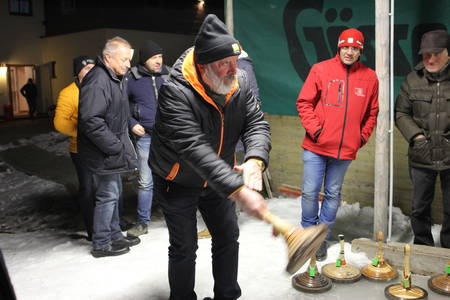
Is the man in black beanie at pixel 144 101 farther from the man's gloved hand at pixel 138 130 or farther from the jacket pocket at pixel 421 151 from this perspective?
the jacket pocket at pixel 421 151

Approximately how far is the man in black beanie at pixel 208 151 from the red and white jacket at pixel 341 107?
1362 millimetres

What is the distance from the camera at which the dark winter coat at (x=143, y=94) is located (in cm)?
511

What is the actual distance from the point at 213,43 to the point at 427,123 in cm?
243

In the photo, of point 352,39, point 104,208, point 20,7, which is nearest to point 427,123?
point 352,39

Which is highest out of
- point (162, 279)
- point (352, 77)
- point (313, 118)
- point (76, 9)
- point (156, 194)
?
point (76, 9)

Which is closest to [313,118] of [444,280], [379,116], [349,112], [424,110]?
[349,112]

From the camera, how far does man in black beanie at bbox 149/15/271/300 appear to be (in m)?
2.64

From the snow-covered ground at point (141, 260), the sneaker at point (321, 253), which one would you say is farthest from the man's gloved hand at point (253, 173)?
the sneaker at point (321, 253)

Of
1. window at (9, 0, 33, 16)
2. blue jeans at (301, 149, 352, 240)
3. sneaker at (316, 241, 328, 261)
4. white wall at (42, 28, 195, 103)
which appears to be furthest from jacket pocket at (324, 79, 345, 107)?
window at (9, 0, 33, 16)

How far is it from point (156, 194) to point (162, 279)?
48.8 inches

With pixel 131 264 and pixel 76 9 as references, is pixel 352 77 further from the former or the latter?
pixel 76 9

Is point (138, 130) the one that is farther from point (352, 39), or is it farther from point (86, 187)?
point (352, 39)

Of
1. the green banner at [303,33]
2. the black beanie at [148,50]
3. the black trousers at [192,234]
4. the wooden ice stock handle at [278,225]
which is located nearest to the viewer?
the wooden ice stock handle at [278,225]

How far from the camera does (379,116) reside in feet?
14.4
